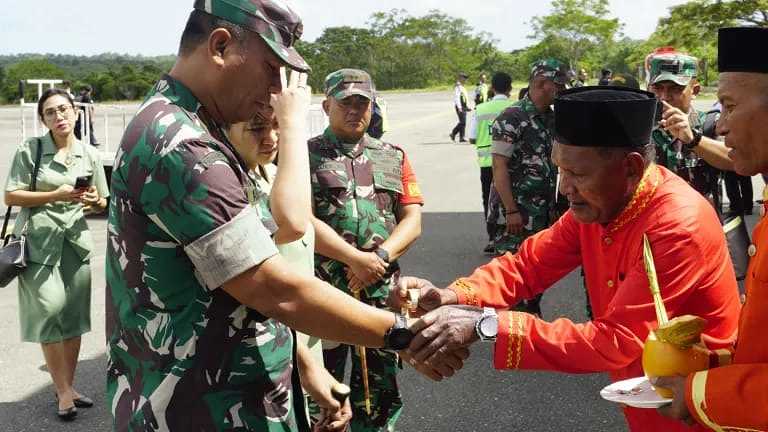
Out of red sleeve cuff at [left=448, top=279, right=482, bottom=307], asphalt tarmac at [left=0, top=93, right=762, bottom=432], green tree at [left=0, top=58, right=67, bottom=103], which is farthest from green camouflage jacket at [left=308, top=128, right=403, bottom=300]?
green tree at [left=0, top=58, right=67, bottom=103]

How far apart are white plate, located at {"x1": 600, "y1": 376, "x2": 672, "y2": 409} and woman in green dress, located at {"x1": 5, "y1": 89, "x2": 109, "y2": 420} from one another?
3722mm

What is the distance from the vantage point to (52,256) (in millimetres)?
5020

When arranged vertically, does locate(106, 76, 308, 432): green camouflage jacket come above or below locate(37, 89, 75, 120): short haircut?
below

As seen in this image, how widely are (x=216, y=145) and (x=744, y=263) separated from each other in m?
3.18

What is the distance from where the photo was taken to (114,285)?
2.10 metres

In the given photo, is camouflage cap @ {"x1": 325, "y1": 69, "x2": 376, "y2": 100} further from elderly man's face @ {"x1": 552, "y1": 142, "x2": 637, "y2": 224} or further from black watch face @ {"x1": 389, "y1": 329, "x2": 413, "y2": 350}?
black watch face @ {"x1": 389, "y1": 329, "x2": 413, "y2": 350}

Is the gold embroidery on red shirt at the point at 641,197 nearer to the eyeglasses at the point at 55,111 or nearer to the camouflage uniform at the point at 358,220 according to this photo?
the camouflage uniform at the point at 358,220

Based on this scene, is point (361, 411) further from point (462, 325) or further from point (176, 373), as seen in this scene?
point (176, 373)

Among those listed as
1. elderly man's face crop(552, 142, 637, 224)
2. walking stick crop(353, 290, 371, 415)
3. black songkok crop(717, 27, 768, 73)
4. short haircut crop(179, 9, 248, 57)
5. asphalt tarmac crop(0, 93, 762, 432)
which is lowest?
asphalt tarmac crop(0, 93, 762, 432)

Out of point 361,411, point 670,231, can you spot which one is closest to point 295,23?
point 670,231

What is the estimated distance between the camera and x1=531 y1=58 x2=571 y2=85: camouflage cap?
20.1ft

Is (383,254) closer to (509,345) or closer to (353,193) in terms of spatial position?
(353,193)

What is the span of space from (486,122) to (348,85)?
4.69 metres

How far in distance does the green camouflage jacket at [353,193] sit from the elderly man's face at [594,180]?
5.80ft
